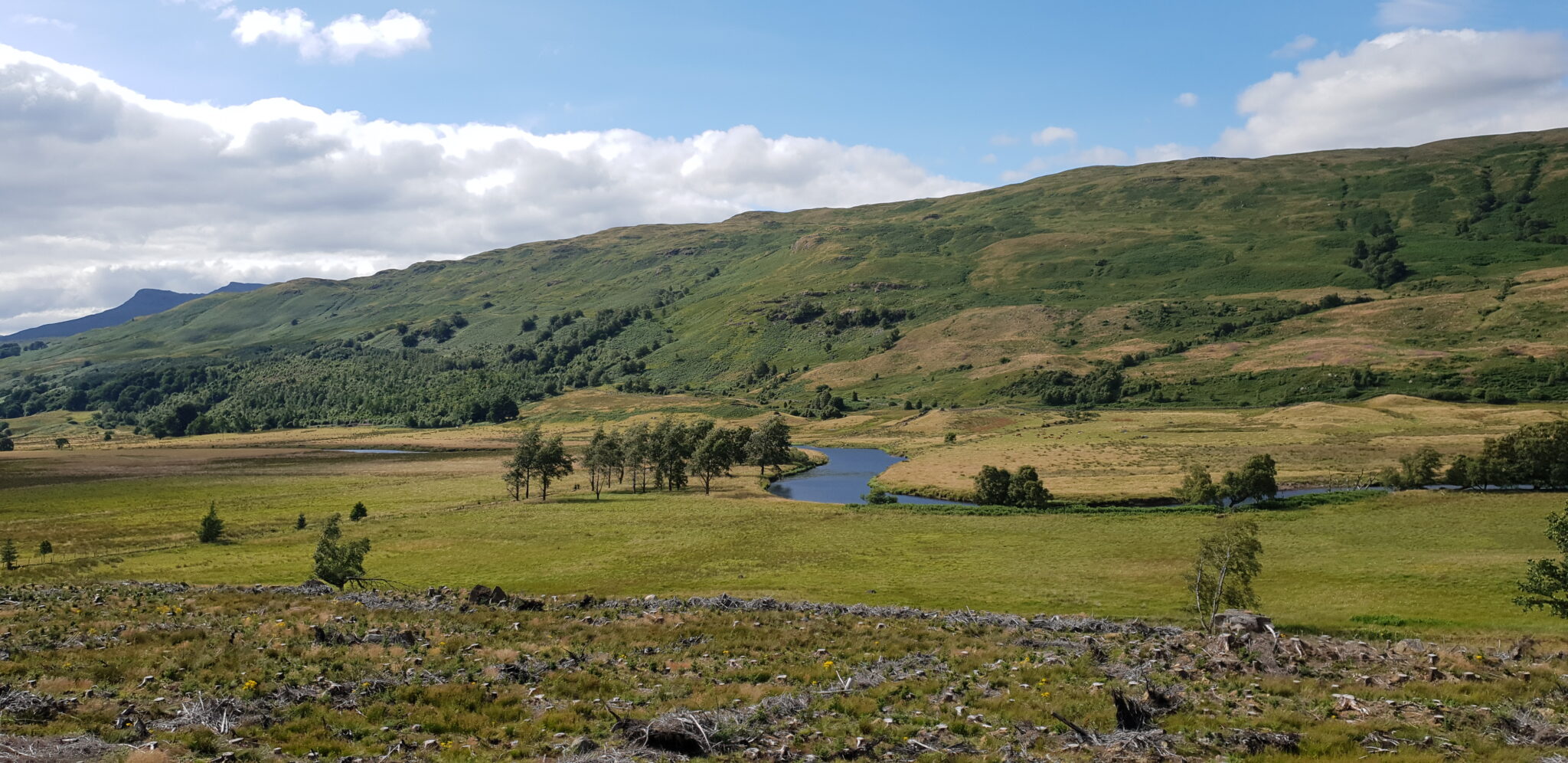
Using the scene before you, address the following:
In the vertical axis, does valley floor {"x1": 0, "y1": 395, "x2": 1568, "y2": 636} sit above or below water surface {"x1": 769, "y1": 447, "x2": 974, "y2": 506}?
above

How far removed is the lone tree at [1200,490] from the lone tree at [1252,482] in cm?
135

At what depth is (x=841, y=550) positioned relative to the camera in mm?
68938

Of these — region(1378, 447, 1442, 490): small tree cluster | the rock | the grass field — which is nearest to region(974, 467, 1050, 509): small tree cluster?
the grass field

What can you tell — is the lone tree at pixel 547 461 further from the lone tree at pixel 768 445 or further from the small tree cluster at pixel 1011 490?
the small tree cluster at pixel 1011 490

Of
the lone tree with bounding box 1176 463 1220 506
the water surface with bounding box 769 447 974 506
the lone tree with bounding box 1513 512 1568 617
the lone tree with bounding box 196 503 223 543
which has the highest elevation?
the lone tree with bounding box 1513 512 1568 617

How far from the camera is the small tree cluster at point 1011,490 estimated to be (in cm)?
9431

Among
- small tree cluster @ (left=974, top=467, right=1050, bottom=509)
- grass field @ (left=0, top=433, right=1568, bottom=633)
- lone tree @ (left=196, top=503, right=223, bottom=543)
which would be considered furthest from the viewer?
small tree cluster @ (left=974, top=467, right=1050, bottom=509)

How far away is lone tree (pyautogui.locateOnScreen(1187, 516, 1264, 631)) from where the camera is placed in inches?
1618

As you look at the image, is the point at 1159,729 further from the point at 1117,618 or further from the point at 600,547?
the point at 600,547

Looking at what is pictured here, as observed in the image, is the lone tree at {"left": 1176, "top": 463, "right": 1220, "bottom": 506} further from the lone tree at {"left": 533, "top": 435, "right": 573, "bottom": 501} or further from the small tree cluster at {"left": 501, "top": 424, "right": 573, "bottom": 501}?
the small tree cluster at {"left": 501, "top": 424, "right": 573, "bottom": 501}

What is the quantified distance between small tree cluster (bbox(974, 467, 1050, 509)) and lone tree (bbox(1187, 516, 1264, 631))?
49.6m

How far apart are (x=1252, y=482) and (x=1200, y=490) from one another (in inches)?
211

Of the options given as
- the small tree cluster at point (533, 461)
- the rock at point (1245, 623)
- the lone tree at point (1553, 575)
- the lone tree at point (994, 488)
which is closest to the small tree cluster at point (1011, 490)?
the lone tree at point (994, 488)

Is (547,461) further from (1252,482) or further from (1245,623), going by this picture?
(1245,623)
